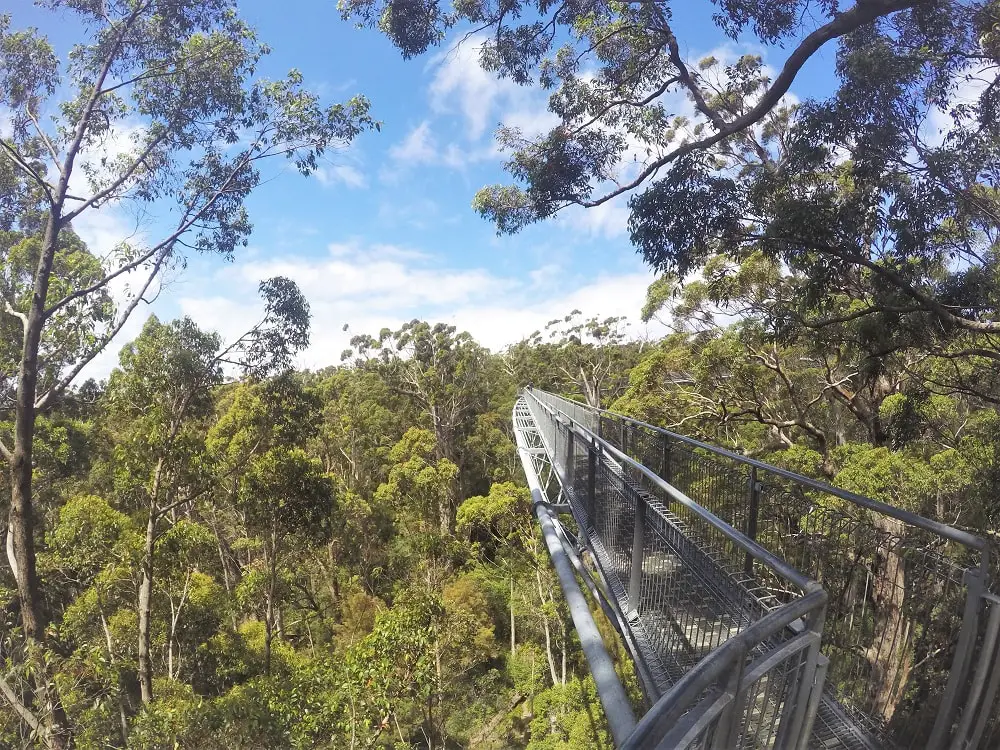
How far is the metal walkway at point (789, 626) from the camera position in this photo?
4.15 feet

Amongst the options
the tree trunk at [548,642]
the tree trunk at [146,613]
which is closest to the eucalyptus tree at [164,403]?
the tree trunk at [146,613]

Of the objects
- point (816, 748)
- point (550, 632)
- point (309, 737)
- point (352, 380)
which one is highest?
point (352, 380)

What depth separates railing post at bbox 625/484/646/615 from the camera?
8.96ft

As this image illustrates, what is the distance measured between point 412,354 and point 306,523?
51.9 feet

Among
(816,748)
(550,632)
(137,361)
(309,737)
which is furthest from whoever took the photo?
(550,632)

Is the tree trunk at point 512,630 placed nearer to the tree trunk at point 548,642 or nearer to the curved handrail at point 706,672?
the tree trunk at point 548,642

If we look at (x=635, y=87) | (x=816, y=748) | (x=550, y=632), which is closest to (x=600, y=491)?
(x=816, y=748)

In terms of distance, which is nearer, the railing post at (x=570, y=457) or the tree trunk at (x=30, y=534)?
the railing post at (x=570, y=457)

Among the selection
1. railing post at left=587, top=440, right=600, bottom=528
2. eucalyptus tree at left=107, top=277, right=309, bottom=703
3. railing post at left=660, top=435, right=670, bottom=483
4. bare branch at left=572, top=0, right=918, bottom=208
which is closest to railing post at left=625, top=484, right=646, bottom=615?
railing post at left=587, top=440, right=600, bottom=528

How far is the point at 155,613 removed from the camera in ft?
38.9

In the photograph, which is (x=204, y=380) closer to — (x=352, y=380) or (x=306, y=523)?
(x=306, y=523)

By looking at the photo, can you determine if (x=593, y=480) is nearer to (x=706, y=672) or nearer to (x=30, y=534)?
(x=706, y=672)

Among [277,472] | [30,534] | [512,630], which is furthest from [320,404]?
[512,630]

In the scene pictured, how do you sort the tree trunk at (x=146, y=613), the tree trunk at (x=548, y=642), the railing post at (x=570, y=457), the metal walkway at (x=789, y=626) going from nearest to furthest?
the metal walkway at (x=789, y=626) → the railing post at (x=570, y=457) → the tree trunk at (x=146, y=613) → the tree trunk at (x=548, y=642)
